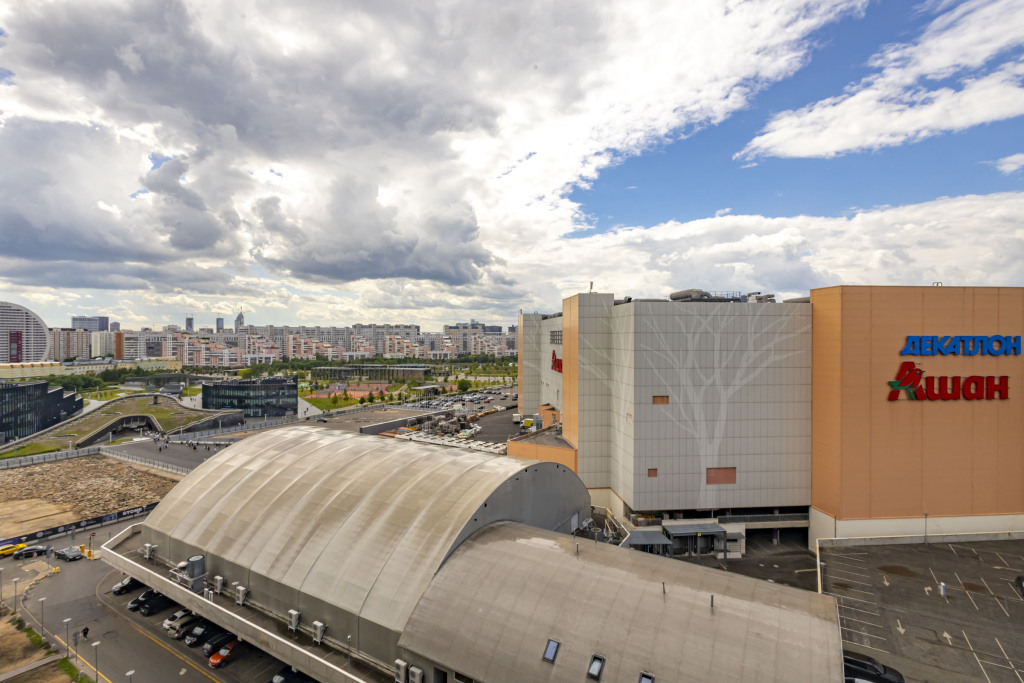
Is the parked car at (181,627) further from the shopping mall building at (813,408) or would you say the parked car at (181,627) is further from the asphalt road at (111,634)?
the shopping mall building at (813,408)

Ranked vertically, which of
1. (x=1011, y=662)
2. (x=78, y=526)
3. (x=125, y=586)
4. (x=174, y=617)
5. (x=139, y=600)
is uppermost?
(x=1011, y=662)

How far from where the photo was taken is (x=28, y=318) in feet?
540

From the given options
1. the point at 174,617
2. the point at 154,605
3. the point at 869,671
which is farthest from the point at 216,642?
the point at 869,671

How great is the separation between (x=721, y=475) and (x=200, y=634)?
31.2 meters

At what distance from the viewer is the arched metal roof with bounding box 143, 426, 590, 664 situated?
1736 centimetres

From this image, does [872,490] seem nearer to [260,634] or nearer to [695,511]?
[695,511]

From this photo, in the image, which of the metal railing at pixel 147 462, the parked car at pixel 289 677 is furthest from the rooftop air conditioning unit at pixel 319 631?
the metal railing at pixel 147 462

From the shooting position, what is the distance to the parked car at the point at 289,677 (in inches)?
741

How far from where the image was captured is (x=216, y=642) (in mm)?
21297

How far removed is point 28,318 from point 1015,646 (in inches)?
9505

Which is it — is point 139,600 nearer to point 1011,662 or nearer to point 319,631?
point 319,631

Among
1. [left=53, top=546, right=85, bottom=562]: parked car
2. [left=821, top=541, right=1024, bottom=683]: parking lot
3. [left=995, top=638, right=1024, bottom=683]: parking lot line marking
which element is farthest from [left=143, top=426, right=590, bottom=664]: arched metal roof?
[left=995, top=638, right=1024, bottom=683]: parking lot line marking

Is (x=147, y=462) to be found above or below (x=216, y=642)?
below

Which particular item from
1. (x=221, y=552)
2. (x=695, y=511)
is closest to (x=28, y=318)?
(x=221, y=552)
